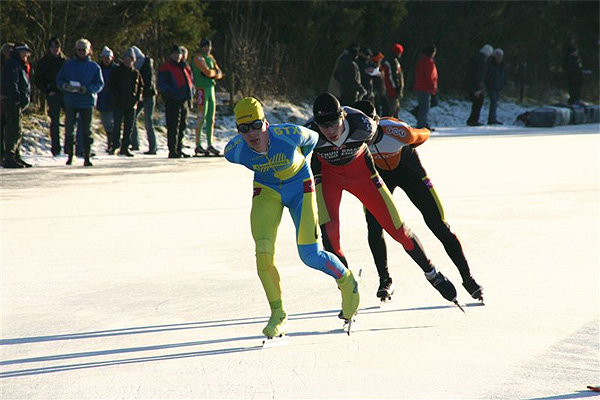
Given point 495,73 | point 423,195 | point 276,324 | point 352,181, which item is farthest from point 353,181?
point 495,73

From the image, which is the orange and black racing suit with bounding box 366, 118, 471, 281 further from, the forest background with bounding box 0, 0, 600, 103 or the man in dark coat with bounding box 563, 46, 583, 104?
the man in dark coat with bounding box 563, 46, 583, 104

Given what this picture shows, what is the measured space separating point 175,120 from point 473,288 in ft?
30.1

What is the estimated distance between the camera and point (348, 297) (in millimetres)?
5418

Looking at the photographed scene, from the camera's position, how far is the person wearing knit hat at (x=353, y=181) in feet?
19.0

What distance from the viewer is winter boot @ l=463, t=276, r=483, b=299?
20.1 feet

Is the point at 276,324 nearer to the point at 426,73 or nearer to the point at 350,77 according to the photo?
the point at 350,77

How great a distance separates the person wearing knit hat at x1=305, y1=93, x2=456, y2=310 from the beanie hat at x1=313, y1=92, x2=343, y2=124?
7cm

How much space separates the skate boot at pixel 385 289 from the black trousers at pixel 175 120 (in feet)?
28.7

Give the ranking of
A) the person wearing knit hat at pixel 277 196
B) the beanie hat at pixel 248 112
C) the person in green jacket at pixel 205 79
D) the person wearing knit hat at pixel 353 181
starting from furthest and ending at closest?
the person in green jacket at pixel 205 79
the person wearing knit hat at pixel 353 181
the person wearing knit hat at pixel 277 196
the beanie hat at pixel 248 112

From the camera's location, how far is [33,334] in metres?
5.42

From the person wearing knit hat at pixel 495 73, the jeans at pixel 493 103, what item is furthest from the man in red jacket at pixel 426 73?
the jeans at pixel 493 103

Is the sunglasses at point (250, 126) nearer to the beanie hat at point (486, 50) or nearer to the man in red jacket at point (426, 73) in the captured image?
the man in red jacket at point (426, 73)

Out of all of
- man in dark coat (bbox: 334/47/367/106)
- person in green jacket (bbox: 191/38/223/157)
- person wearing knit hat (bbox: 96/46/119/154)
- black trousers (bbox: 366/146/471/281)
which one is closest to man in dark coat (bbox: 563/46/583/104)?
man in dark coat (bbox: 334/47/367/106)

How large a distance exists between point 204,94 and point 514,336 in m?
9.96
